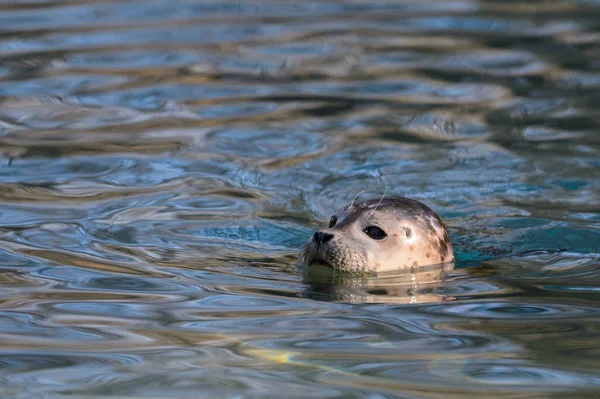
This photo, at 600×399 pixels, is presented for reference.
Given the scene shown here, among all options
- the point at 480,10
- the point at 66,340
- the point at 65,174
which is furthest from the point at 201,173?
the point at 480,10

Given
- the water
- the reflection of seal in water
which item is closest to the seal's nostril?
the reflection of seal in water

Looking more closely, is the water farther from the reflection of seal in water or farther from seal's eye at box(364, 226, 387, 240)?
seal's eye at box(364, 226, 387, 240)

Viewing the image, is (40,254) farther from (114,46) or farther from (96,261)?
(114,46)

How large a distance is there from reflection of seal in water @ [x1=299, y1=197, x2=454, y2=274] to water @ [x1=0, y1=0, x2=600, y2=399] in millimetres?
128

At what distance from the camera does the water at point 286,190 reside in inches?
163

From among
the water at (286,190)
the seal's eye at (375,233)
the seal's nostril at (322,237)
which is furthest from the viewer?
the seal's eye at (375,233)

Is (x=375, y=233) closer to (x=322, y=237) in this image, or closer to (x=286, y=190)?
(x=322, y=237)

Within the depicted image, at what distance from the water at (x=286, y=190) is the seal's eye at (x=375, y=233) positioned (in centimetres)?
27

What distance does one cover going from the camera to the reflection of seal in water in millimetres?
5703

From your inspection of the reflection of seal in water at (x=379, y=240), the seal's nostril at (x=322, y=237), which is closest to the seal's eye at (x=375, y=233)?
the reflection of seal in water at (x=379, y=240)

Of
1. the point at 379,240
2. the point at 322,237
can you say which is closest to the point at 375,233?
the point at 379,240

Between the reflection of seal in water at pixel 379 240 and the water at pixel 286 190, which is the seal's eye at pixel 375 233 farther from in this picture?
the water at pixel 286 190

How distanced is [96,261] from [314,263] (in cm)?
108

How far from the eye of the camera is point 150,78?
10.6m
